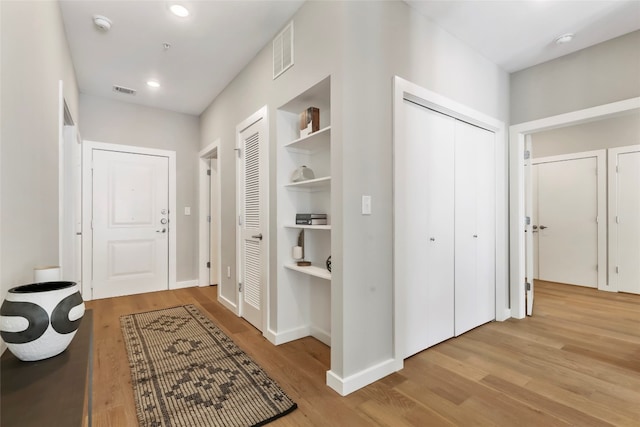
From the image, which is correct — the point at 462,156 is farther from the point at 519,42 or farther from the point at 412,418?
the point at 412,418

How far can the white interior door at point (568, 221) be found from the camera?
4445 mm

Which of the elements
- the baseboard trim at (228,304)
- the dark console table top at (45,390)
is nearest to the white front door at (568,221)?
the baseboard trim at (228,304)

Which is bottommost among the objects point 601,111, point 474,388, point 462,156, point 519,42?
point 474,388

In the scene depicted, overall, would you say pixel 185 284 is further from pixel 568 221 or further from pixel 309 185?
pixel 568 221

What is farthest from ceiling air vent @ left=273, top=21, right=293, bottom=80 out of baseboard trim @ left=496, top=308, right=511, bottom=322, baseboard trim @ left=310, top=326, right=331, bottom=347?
baseboard trim @ left=496, top=308, right=511, bottom=322

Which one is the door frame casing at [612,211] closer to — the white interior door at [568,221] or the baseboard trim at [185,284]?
the white interior door at [568,221]

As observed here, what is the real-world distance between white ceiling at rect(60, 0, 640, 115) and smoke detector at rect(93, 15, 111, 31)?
0.05 meters

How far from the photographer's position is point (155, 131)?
4.23 m

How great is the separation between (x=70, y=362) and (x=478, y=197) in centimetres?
305

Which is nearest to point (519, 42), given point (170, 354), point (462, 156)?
point (462, 156)

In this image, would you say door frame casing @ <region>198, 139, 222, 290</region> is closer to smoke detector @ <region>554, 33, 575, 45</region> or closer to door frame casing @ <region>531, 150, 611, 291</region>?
smoke detector @ <region>554, 33, 575, 45</region>

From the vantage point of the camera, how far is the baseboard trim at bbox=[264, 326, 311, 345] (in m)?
2.48

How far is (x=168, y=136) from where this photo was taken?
4320 mm

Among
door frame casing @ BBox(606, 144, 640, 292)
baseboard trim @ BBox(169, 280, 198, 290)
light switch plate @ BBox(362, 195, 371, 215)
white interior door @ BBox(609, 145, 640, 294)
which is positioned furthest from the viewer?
baseboard trim @ BBox(169, 280, 198, 290)
